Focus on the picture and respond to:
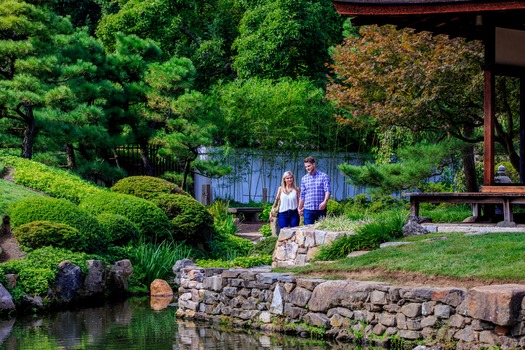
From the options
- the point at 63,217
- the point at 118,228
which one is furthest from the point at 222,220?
the point at 63,217

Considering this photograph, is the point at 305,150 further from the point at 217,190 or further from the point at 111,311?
the point at 111,311

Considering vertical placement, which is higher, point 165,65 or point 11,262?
point 165,65

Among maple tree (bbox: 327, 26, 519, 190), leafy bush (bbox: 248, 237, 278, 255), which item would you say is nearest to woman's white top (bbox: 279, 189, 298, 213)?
leafy bush (bbox: 248, 237, 278, 255)

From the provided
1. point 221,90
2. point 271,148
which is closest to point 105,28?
point 221,90

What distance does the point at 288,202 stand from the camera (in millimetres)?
15109

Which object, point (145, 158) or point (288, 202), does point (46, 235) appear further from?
point (145, 158)

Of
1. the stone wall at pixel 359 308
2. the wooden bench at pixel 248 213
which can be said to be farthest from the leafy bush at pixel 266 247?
the wooden bench at pixel 248 213

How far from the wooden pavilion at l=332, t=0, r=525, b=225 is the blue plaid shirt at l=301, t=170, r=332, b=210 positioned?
1393mm

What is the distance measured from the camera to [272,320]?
10812 millimetres

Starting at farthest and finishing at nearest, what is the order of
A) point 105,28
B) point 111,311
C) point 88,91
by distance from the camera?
point 105,28 < point 88,91 < point 111,311

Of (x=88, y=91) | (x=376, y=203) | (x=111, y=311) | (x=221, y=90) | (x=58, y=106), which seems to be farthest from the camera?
(x=221, y=90)

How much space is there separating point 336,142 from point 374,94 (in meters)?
11.0

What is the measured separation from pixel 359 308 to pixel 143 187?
9767mm

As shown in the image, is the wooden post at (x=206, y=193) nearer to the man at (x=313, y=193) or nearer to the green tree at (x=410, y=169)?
the green tree at (x=410, y=169)
